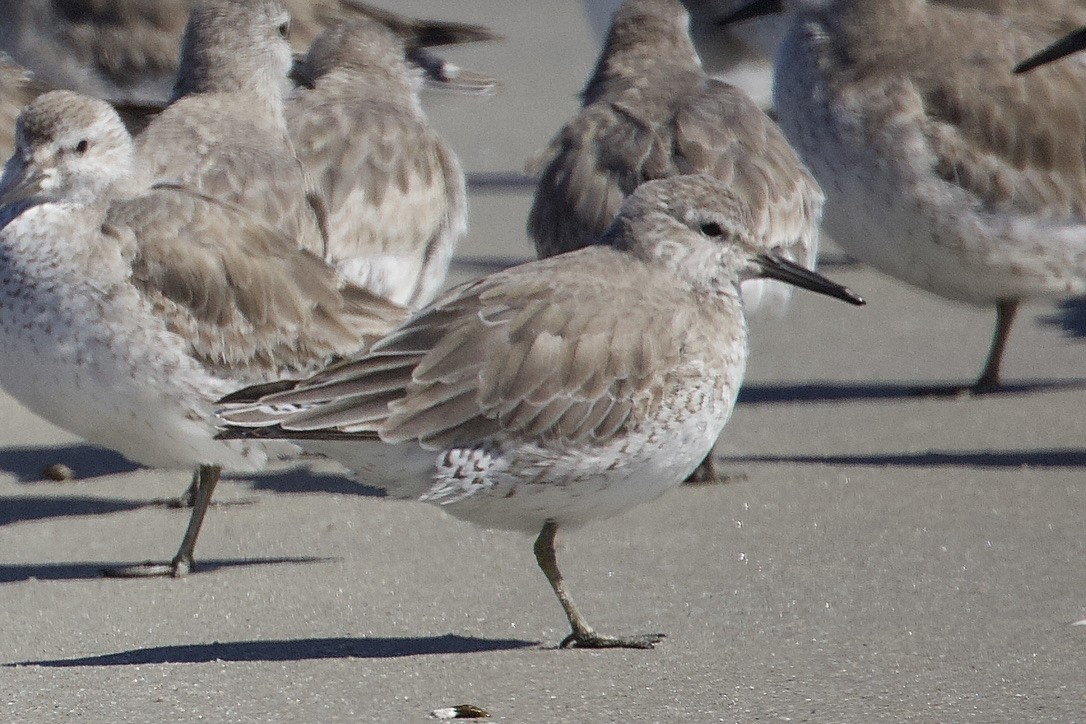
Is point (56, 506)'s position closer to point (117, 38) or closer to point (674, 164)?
point (674, 164)

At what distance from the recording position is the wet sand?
4.38 metres

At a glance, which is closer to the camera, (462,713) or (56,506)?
(462,713)

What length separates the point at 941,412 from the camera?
7609 millimetres

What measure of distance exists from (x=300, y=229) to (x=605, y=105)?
1202mm

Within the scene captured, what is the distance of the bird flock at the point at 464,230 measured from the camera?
483 centimetres

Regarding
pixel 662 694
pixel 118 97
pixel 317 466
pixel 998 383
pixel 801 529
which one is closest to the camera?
pixel 662 694

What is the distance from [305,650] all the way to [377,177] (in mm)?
3094

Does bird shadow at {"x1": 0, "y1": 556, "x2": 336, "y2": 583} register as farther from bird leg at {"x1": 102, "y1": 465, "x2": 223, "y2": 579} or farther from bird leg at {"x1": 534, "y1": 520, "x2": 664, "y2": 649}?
bird leg at {"x1": 534, "y1": 520, "x2": 664, "y2": 649}

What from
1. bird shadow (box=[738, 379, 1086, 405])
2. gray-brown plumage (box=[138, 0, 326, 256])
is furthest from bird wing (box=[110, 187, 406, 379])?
bird shadow (box=[738, 379, 1086, 405])

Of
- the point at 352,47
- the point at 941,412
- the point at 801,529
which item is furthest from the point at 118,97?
the point at 801,529

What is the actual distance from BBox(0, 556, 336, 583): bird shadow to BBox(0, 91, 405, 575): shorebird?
0.43 ft

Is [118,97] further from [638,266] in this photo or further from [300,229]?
[638,266]

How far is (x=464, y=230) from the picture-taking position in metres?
8.14

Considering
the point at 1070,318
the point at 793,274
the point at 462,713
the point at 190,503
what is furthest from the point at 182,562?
the point at 1070,318
